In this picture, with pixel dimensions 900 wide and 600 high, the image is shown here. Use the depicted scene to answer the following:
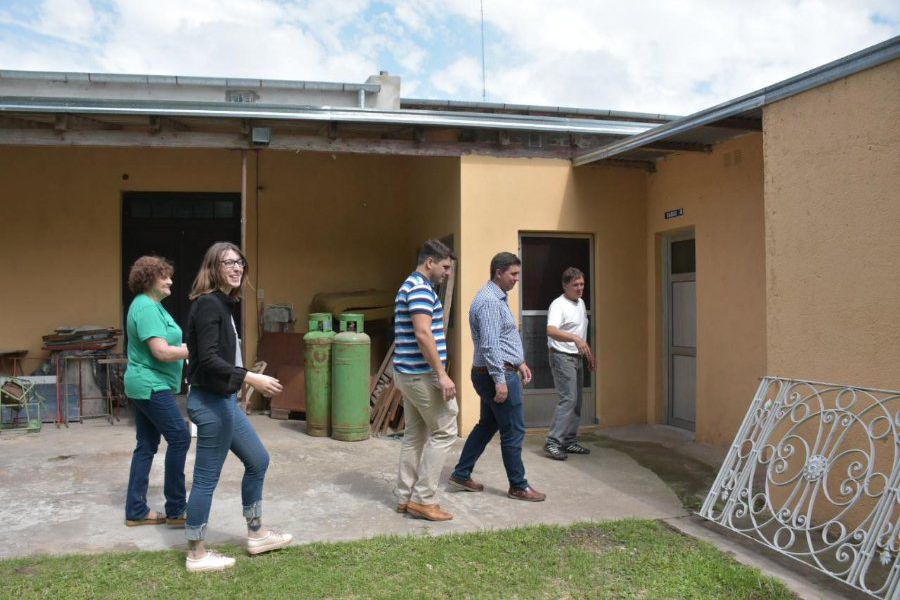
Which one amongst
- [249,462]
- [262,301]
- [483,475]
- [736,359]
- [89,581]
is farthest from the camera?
[262,301]

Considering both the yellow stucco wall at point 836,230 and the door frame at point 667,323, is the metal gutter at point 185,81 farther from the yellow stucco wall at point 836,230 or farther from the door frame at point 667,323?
the yellow stucco wall at point 836,230

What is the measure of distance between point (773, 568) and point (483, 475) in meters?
2.51

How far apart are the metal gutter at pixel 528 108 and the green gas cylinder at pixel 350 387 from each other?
17.4 feet

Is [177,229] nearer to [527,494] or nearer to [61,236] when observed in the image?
[61,236]

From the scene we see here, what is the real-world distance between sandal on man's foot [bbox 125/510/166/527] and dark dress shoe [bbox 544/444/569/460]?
132 inches

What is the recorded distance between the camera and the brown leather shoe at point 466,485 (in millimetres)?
5457

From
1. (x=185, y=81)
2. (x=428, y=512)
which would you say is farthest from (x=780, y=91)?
(x=185, y=81)

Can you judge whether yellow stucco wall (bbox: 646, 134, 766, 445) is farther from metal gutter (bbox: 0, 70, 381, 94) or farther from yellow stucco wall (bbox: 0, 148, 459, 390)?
metal gutter (bbox: 0, 70, 381, 94)

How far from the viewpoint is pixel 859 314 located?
14.3 feet

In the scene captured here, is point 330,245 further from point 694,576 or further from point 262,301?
point 694,576

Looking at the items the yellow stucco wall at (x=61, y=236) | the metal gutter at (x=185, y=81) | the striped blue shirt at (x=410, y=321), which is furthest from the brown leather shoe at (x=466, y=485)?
the metal gutter at (x=185, y=81)

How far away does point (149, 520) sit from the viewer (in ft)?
15.2

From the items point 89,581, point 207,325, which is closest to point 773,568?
point 207,325

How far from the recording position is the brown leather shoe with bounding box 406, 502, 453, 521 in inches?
187
